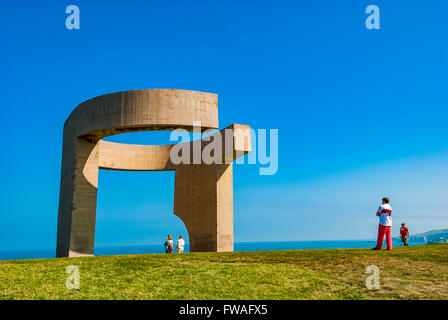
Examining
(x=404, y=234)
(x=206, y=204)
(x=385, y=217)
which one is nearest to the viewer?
(x=385, y=217)

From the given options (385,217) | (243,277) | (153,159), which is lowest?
(243,277)

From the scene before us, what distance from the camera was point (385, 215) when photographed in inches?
424

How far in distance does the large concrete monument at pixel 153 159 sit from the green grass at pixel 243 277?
20.8 ft

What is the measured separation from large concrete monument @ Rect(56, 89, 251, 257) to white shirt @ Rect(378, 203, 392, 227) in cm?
669

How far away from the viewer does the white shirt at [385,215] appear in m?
10.8

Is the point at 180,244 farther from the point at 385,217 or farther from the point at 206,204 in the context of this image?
the point at 385,217

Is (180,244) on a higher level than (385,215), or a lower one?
lower

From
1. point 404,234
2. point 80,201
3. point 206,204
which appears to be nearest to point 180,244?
point 206,204

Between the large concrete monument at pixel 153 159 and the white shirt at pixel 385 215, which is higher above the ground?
the large concrete monument at pixel 153 159

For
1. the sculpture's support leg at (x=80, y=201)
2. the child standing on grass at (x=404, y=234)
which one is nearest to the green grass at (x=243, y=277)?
the child standing on grass at (x=404, y=234)

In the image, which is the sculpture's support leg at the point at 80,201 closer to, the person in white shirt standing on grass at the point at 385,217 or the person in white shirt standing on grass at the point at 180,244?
the person in white shirt standing on grass at the point at 180,244

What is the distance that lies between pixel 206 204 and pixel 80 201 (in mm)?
5710

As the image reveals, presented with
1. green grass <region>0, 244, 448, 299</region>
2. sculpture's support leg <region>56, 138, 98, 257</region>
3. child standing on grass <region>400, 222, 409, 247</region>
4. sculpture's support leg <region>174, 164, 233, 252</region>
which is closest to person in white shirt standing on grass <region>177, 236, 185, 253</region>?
sculpture's support leg <region>174, 164, 233, 252</region>
